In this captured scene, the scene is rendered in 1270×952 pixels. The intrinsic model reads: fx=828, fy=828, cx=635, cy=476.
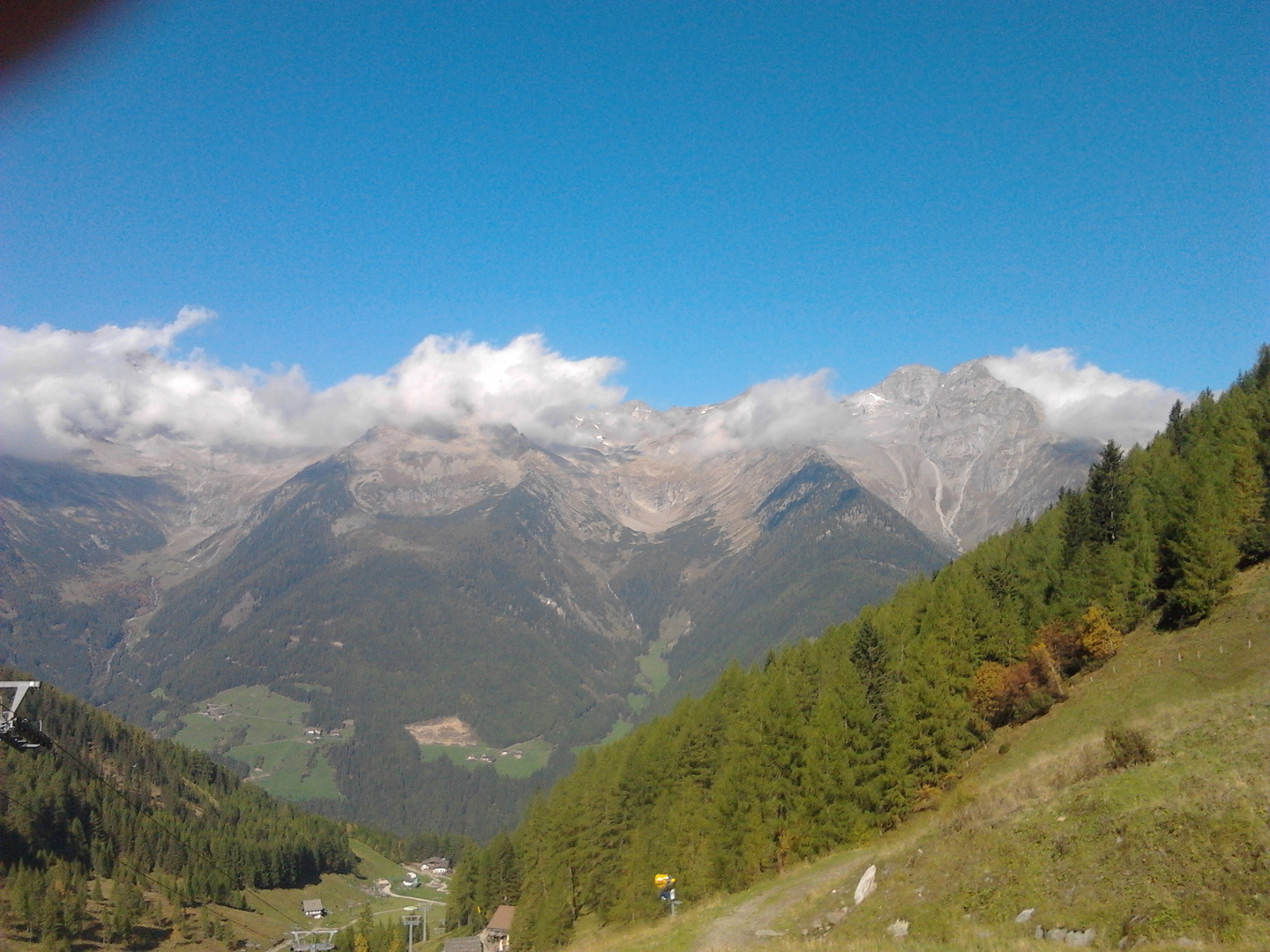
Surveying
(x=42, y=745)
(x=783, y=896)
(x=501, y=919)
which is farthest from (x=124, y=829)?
(x=783, y=896)

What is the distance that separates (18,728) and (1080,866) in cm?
3403

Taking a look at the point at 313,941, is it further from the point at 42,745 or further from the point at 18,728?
the point at 18,728

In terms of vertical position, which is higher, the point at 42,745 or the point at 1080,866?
the point at 42,745

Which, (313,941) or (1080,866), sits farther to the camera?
(313,941)

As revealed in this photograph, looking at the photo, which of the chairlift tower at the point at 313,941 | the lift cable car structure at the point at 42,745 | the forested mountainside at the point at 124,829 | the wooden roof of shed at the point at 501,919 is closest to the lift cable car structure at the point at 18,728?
the lift cable car structure at the point at 42,745

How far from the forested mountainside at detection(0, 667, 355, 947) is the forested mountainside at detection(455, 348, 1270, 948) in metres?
54.8

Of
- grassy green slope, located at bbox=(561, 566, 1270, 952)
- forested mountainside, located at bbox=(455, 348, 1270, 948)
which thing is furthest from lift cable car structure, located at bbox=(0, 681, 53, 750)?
forested mountainside, located at bbox=(455, 348, 1270, 948)

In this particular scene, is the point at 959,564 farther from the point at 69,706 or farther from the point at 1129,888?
the point at 69,706

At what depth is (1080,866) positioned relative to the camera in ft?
65.9

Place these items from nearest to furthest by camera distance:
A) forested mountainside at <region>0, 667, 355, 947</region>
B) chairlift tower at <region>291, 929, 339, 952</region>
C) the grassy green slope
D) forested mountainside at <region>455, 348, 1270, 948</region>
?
the grassy green slope, forested mountainside at <region>455, 348, 1270, 948</region>, chairlift tower at <region>291, 929, 339, 952</region>, forested mountainside at <region>0, 667, 355, 947</region>

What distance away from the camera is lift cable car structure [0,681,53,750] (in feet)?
94.1

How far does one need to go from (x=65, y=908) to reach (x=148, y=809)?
173ft

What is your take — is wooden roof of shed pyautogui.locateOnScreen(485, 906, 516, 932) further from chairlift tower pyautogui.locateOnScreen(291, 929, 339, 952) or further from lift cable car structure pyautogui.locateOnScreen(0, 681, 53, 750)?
lift cable car structure pyautogui.locateOnScreen(0, 681, 53, 750)

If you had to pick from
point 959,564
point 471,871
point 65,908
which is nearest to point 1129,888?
point 959,564
